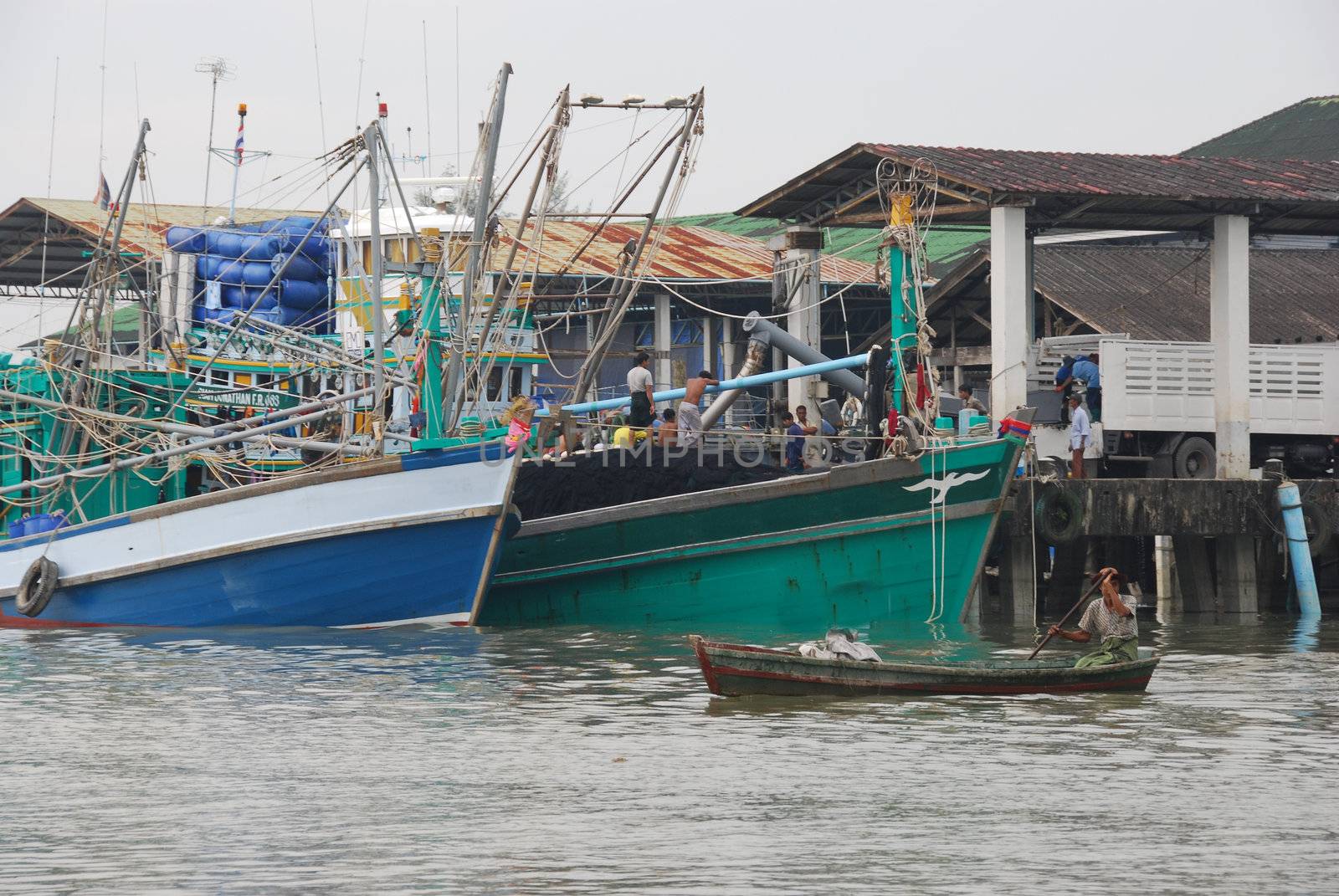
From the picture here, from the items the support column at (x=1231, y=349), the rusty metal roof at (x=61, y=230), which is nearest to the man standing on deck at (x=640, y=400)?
the support column at (x=1231, y=349)

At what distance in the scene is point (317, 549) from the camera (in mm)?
18375

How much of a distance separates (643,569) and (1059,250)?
50.4ft

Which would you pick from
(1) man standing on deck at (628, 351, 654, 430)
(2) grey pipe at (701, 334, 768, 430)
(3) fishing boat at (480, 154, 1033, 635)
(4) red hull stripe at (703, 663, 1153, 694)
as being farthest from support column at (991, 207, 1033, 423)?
(4) red hull stripe at (703, 663, 1153, 694)

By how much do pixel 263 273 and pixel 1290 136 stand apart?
27.0 meters

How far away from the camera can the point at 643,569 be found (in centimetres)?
1927

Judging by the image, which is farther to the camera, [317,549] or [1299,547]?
[1299,547]

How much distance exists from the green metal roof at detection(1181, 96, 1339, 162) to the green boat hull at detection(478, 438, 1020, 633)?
25377mm

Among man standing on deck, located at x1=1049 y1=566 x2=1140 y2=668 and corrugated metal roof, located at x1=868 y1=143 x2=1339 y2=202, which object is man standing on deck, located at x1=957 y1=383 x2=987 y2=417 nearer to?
corrugated metal roof, located at x1=868 y1=143 x2=1339 y2=202

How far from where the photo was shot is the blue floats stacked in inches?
1003

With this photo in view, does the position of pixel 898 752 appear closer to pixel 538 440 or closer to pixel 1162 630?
pixel 538 440

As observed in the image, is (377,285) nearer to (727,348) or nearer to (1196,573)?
(1196,573)

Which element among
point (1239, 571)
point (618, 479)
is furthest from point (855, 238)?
point (618, 479)

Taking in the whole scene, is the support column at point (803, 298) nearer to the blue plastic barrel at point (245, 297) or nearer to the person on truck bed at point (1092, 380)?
the person on truck bed at point (1092, 380)

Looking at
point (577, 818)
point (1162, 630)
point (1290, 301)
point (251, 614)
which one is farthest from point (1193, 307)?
point (577, 818)
